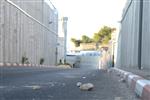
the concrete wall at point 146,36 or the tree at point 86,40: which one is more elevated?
the tree at point 86,40

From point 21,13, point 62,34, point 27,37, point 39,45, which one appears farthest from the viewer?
point 62,34

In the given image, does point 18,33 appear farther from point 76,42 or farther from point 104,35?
point 76,42

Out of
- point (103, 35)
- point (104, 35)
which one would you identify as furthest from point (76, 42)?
point (104, 35)

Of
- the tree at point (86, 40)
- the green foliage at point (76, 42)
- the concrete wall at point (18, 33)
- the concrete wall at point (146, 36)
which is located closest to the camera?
the concrete wall at point (146, 36)

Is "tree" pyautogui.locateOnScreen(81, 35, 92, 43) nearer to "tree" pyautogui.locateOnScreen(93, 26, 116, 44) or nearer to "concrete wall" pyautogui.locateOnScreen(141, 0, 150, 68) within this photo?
"tree" pyautogui.locateOnScreen(93, 26, 116, 44)

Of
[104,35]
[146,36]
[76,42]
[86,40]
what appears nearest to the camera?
[146,36]

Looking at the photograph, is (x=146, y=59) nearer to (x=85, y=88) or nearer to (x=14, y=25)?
(x=85, y=88)

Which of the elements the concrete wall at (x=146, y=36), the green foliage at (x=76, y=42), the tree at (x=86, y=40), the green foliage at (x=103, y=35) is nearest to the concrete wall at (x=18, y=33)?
the concrete wall at (x=146, y=36)

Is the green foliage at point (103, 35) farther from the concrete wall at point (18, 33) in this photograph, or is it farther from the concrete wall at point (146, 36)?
the concrete wall at point (146, 36)

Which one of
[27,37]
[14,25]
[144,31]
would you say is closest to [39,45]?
[27,37]

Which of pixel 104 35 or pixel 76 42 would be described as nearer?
pixel 104 35

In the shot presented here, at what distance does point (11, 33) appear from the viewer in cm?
3594

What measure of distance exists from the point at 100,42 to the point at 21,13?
97.4m

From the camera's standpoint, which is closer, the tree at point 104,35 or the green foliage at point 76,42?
the tree at point 104,35
